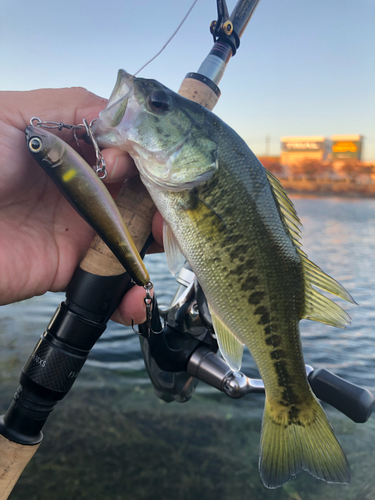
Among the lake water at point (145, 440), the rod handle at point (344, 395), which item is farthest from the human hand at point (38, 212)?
the lake water at point (145, 440)

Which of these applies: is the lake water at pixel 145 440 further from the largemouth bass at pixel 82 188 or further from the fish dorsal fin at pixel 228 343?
the largemouth bass at pixel 82 188

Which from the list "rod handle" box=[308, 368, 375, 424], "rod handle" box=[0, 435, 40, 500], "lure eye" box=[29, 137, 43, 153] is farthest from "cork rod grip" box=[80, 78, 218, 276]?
"rod handle" box=[308, 368, 375, 424]

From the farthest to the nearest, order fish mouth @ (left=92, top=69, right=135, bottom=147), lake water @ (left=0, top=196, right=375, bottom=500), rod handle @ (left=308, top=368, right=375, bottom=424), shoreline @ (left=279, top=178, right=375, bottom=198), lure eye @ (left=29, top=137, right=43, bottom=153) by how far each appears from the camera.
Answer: shoreline @ (left=279, top=178, right=375, bottom=198) < lake water @ (left=0, top=196, right=375, bottom=500) < rod handle @ (left=308, top=368, right=375, bottom=424) < fish mouth @ (left=92, top=69, right=135, bottom=147) < lure eye @ (left=29, top=137, right=43, bottom=153)

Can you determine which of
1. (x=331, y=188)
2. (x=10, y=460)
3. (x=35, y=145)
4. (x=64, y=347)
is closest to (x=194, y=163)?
(x=35, y=145)

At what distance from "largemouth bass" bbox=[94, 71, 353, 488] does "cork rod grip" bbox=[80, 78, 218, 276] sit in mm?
212

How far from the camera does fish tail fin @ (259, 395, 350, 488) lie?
1240 mm

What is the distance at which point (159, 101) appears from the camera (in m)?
1.25

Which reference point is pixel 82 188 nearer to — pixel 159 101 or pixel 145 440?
pixel 159 101

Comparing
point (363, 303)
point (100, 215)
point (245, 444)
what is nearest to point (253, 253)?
point (100, 215)

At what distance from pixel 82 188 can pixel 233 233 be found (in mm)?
530

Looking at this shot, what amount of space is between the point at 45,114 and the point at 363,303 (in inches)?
228

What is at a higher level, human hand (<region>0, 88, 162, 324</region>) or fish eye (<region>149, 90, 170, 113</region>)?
fish eye (<region>149, 90, 170, 113</region>)

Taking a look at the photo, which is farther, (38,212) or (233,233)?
(38,212)

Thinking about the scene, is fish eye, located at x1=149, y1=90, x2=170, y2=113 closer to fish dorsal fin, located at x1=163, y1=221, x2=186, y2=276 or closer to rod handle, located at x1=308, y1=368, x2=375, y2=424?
fish dorsal fin, located at x1=163, y1=221, x2=186, y2=276
